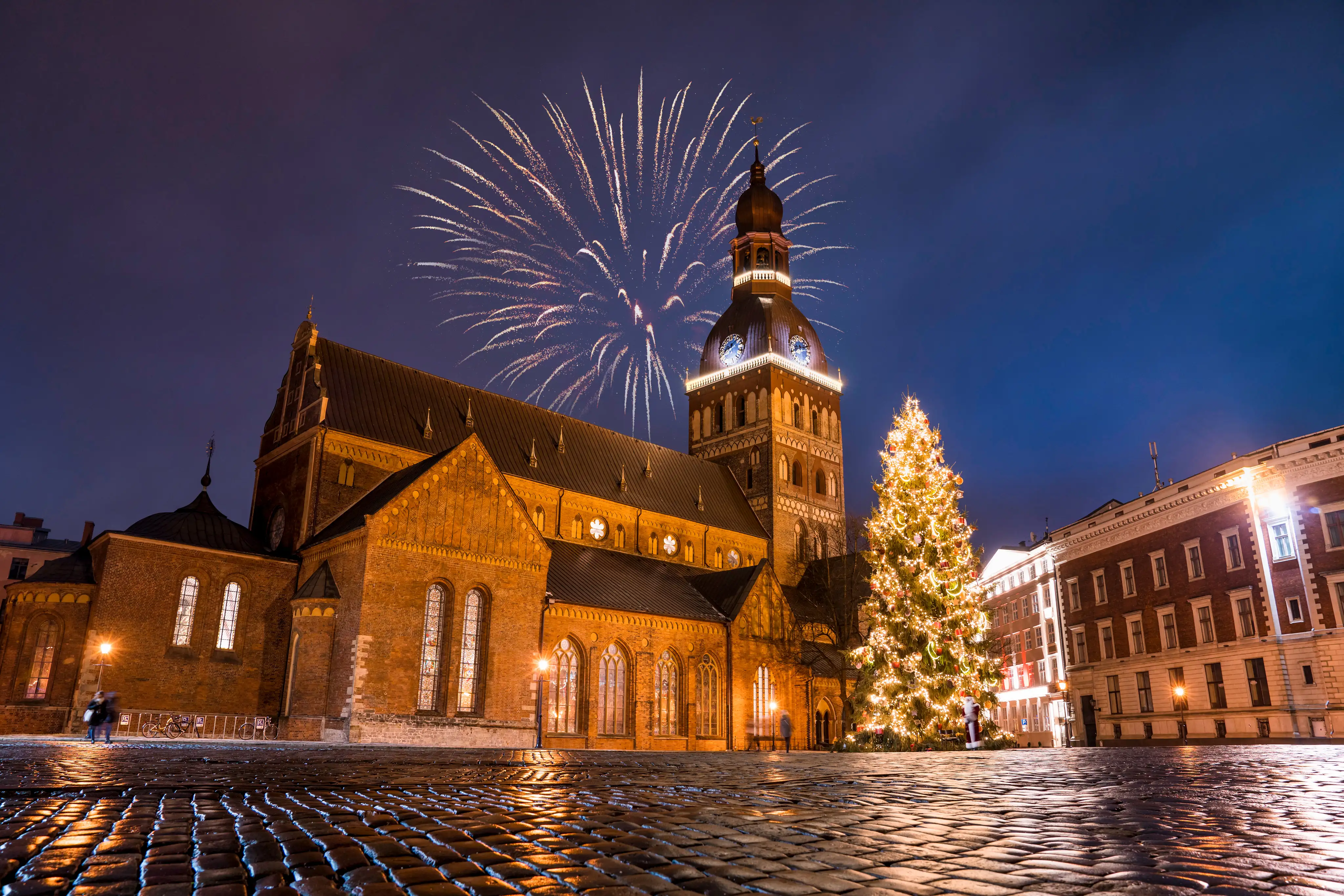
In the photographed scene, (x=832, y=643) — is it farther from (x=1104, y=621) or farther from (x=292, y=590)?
(x=292, y=590)

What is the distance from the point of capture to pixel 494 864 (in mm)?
3275

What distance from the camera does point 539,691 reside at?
31.7 metres

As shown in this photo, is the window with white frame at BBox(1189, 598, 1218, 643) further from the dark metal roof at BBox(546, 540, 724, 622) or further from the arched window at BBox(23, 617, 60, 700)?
the arched window at BBox(23, 617, 60, 700)

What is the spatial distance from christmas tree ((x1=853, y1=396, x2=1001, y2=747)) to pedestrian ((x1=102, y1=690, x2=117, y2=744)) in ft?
74.5

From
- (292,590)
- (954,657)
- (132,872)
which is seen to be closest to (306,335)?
(292,590)

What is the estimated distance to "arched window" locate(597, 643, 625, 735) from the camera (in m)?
35.7

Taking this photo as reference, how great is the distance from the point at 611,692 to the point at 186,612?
54.2 ft

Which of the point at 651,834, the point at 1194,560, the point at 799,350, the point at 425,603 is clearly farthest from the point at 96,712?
the point at 799,350

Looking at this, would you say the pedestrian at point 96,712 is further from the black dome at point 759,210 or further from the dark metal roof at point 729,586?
the black dome at point 759,210

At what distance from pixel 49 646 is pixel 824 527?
140ft

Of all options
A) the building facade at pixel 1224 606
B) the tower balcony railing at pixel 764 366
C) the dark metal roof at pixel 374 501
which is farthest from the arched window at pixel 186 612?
the building facade at pixel 1224 606

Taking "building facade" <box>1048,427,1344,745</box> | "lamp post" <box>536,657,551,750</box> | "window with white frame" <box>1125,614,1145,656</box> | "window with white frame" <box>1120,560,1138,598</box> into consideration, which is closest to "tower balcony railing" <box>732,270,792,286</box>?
"building facade" <box>1048,427,1344,745</box>

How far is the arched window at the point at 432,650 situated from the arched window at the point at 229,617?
7725 mm

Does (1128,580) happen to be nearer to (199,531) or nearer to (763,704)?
(763,704)
